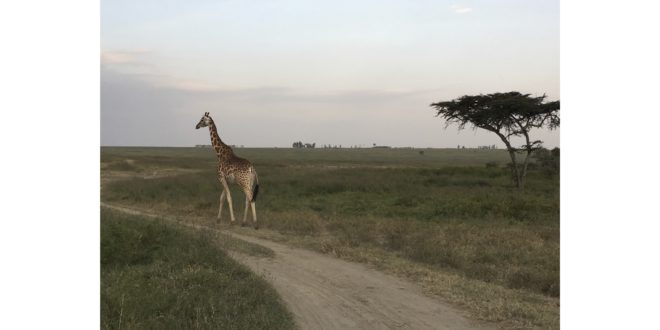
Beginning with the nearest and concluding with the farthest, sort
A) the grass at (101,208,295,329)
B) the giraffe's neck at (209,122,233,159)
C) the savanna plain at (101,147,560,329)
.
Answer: the grass at (101,208,295,329), the savanna plain at (101,147,560,329), the giraffe's neck at (209,122,233,159)

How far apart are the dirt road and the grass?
0.46 metres

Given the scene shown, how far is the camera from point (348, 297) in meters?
7.61

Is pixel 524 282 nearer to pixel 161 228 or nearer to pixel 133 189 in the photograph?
pixel 161 228

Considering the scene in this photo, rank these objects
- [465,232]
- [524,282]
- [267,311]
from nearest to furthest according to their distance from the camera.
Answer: [267,311] → [524,282] → [465,232]

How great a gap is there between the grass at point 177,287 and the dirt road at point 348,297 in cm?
46

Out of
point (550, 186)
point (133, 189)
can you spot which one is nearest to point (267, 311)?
point (133, 189)

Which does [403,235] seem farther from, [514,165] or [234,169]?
[514,165]

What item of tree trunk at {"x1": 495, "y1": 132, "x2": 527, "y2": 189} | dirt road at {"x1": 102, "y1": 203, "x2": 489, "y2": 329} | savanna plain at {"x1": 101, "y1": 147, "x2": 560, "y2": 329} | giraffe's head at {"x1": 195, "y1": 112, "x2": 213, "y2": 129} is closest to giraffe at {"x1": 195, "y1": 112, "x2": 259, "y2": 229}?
giraffe's head at {"x1": 195, "y1": 112, "x2": 213, "y2": 129}

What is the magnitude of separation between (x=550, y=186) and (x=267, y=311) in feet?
81.6

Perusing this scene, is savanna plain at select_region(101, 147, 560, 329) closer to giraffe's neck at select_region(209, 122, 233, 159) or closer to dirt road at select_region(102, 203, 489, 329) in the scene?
dirt road at select_region(102, 203, 489, 329)

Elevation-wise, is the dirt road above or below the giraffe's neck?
below

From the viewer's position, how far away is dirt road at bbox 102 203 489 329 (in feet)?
21.4
